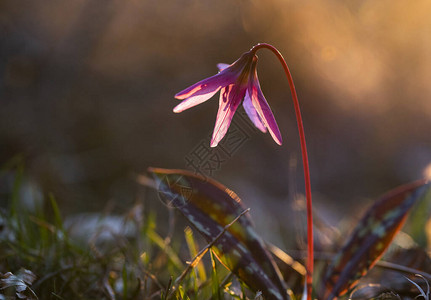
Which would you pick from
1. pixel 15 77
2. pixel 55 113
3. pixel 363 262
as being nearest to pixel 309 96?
pixel 55 113

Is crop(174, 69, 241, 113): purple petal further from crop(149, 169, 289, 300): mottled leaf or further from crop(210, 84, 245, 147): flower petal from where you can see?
crop(149, 169, 289, 300): mottled leaf

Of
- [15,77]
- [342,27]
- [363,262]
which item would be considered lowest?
[363,262]

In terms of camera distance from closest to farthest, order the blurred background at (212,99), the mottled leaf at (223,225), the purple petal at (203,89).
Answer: the purple petal at (203,89)
the mottled leaf at (223,225)
the blurred background at (212,99)

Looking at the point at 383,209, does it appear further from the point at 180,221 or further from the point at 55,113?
the point at 55,113

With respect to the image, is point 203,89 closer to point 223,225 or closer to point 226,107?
point 226,107

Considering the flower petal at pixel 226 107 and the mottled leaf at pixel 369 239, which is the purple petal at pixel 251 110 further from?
the mottled leaf at pixel 369 239

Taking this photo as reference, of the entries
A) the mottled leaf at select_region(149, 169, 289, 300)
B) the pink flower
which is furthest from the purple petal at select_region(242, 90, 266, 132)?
the mottled leaf at select_region(149, 169, 289, 300)

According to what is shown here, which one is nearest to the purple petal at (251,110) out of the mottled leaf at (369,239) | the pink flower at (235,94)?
the pink flower at (235,94)

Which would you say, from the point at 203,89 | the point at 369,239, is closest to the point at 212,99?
the point at 369,239
